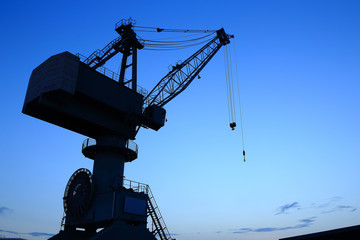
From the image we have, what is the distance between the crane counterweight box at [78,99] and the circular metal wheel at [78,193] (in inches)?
185

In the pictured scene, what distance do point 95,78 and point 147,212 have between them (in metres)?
15.2

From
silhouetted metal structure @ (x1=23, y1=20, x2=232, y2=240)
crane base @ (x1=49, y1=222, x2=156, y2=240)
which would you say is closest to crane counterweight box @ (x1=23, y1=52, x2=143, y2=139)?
silhouetted metal structure @ (x1=23, y1=20, x2=232, y2=240)

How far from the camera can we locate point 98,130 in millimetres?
32594

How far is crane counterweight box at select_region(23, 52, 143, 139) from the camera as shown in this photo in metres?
28.0

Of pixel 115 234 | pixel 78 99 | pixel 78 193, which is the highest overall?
pixel 78 99

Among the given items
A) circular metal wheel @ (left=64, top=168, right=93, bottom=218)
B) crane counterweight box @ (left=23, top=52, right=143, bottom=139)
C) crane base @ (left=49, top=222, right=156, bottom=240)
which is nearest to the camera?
crane base @ (left=49, top=222, right=156, bottom=240)

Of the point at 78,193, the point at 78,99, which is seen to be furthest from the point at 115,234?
the point at 78,99

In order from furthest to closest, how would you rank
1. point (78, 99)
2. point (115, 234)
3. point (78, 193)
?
point (78, 193), point (78, 99), point (115, 234)

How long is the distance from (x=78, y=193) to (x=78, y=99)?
393 inches

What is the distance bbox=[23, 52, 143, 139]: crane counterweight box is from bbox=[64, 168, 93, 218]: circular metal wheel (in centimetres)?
471

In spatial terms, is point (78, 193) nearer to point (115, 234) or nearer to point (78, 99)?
point (115, 234)

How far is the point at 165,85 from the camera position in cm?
4119

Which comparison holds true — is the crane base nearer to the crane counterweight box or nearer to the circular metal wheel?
the circular metal wheel

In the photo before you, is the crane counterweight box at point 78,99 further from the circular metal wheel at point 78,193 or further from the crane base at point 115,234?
the crane base at point 115,234
